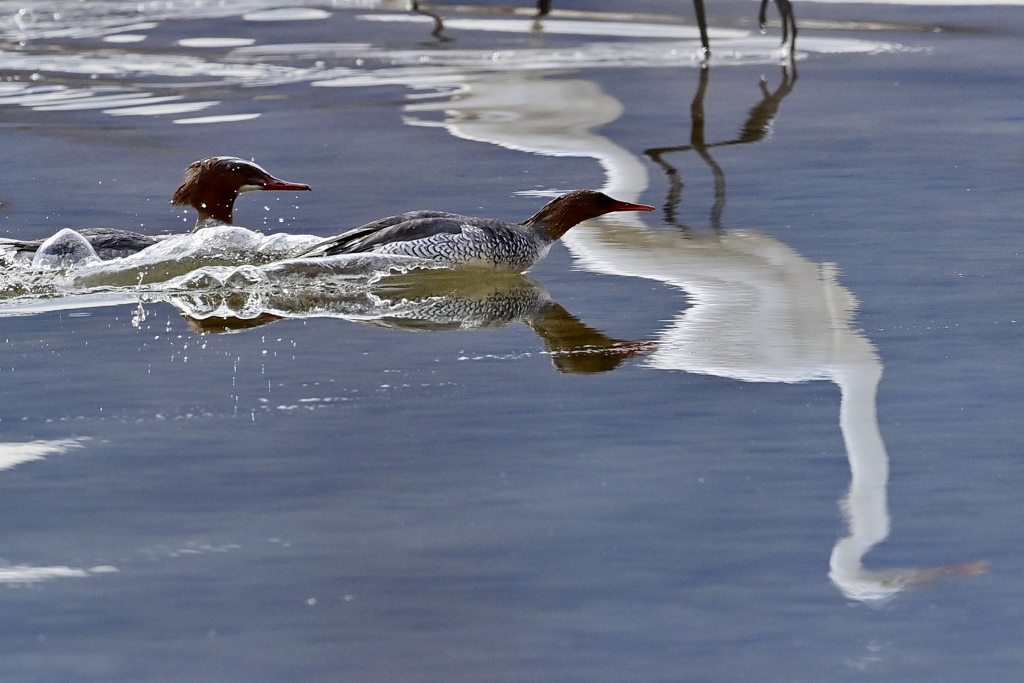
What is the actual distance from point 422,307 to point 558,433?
2021 mm

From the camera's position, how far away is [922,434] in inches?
215

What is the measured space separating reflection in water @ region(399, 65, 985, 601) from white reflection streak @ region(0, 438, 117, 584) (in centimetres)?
209

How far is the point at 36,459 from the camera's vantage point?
17.7 ft

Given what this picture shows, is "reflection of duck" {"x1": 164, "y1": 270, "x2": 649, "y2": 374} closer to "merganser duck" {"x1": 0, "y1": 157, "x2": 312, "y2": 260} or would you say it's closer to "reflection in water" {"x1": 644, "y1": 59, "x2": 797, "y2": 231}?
"merganser duck" {"x1": 0, "y1": 157, "x2": 312, "y2": 260}

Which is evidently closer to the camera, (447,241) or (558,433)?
(558,433)

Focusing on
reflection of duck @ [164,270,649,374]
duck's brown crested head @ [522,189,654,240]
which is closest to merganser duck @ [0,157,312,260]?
reflection of duck @ [164,270,649,374]

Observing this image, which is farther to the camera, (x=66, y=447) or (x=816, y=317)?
(x=816, y=317)

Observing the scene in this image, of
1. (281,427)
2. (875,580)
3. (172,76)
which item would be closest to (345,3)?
(172,76)

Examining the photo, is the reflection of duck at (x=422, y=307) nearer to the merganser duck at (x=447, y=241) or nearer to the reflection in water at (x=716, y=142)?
the merganser duck at (x=447, y=241)

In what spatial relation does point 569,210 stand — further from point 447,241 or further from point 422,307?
point 422,307

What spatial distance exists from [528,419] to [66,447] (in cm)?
160

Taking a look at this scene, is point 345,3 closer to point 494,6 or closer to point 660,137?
point 494,6

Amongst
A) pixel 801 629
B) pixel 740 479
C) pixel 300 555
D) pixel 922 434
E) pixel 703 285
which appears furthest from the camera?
pixel 703 285

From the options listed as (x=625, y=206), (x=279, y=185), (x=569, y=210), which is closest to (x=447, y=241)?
(x=569, y=210)
